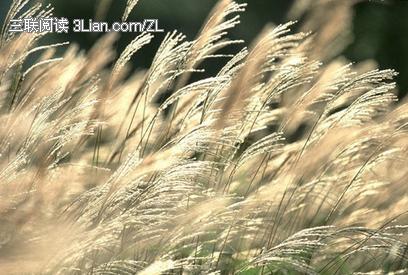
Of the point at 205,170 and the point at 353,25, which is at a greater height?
the point at 353,25

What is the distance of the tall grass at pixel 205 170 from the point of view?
219 cm

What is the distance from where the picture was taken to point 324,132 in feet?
9.48

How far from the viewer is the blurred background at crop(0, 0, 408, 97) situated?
6.58 meters

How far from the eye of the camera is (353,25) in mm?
6828

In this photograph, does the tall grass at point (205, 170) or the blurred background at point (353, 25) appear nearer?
the tall grass at point (205, 170)

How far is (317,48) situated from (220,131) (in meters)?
0.84

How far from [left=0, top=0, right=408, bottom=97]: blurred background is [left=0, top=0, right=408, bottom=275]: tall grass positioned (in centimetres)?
318

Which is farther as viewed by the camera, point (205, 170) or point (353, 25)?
point (353, 25)

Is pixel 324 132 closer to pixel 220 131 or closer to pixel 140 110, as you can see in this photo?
pixel 220 131

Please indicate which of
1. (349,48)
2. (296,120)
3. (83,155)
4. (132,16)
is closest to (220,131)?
(296,120)

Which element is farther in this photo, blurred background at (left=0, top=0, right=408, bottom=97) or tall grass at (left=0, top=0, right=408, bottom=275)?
blurred background at (left=0, top=0, right=408, bottom=97)

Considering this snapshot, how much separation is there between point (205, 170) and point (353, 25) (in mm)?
4239

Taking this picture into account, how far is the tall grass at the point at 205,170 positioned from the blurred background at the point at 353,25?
125 inches

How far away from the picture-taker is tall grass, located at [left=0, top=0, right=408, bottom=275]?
7.19 ft
